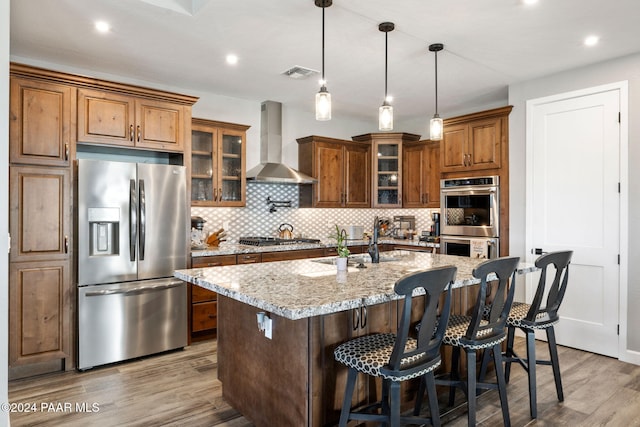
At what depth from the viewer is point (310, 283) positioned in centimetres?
232

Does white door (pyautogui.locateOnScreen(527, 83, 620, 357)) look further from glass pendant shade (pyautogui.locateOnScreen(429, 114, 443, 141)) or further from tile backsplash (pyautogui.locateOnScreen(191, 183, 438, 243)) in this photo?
tile backsplash (pyautogui.locateOnScreen(191, 183, 438, 243))

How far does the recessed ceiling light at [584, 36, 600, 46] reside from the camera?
332cm

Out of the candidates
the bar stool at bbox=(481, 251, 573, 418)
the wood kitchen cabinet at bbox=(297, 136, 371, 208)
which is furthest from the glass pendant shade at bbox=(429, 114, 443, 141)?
the wood kitchen cabinet at bbox=(297, 136, 371, 208)

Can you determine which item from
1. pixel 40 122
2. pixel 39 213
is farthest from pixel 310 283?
pixel 40 122

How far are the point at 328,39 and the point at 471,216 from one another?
2.67 m

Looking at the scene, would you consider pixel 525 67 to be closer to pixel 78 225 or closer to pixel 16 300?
pixel 78 225

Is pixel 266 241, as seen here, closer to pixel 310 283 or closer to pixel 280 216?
pixel 280 216

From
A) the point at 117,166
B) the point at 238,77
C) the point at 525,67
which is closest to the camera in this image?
the point at 117,166

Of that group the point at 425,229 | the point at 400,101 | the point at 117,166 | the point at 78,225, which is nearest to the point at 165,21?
the point at 117,166

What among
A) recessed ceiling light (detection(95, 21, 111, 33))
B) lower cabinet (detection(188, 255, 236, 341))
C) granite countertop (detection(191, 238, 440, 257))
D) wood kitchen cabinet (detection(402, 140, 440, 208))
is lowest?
lower cabinet (detection(188, 255, 236, 341))

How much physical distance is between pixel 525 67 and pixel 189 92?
11.8 ft

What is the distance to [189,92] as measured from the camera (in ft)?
15.8

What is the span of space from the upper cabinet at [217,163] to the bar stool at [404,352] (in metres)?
3.01

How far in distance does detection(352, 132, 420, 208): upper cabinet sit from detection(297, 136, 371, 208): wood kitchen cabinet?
0.10m
